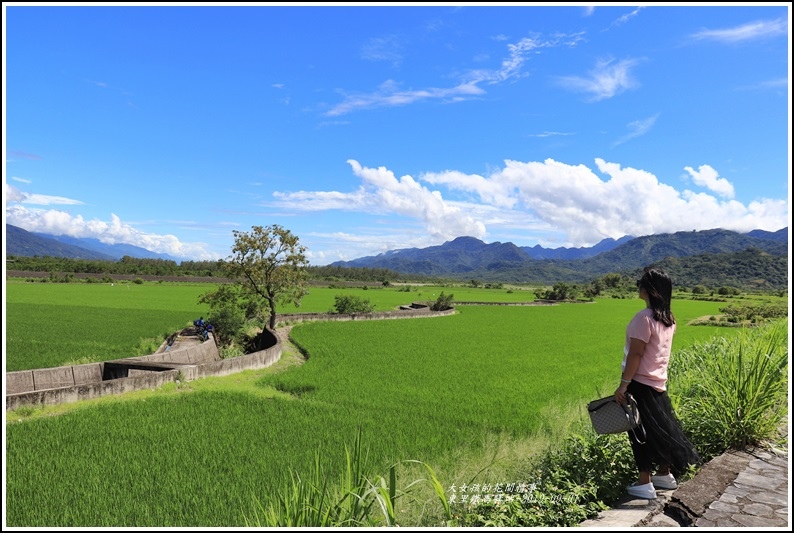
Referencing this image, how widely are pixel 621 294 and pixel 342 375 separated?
3159 inches

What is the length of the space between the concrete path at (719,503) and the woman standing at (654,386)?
8.3 inches

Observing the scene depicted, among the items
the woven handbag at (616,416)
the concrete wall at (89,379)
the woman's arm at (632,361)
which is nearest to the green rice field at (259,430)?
the concrete wall at (89,379)

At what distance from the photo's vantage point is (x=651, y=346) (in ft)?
14.6

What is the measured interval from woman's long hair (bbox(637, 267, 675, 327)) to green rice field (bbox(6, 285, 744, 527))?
9.42 ft

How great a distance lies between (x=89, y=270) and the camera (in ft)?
280

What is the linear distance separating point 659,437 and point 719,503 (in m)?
0.66

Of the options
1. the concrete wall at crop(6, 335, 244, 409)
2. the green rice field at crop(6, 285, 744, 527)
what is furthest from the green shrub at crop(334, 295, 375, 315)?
the concrete wall at crop(6, 335, 244, 409)

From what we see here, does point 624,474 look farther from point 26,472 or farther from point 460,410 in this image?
point 26,472

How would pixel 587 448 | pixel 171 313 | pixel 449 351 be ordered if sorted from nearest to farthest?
pixel 587 448 < pixel 449 351 < pixel 171 313

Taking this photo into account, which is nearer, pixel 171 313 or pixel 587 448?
pixel 587 448

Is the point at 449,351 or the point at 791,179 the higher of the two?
the point at 791,179

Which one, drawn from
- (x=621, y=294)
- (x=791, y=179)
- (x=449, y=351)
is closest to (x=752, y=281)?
(x=621, y=294)

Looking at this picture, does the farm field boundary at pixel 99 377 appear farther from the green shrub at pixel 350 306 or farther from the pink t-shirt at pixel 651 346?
the green shrub at pixel 350 306

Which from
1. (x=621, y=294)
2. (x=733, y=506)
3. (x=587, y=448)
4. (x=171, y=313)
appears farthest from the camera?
(x=621, y=294)
